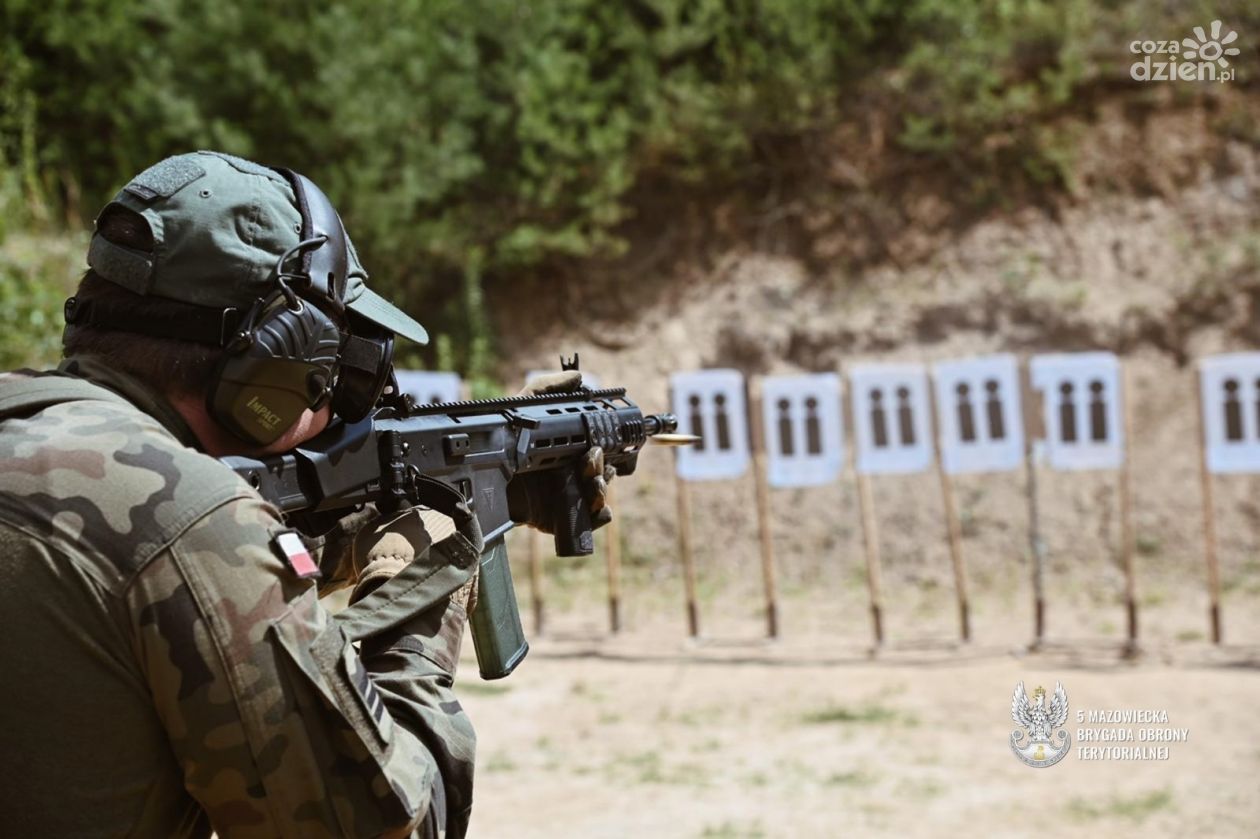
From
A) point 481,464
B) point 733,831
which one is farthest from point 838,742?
point 481,464

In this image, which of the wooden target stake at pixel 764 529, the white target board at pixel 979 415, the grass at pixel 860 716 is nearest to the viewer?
the grass at pixel 860 716

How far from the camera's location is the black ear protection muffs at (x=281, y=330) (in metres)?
1.41

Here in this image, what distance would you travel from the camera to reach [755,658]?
6.90 m

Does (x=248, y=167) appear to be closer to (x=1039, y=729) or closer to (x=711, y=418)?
(x=1039, y=729)

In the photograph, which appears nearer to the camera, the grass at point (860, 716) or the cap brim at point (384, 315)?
the cap brim at point (384, 315)

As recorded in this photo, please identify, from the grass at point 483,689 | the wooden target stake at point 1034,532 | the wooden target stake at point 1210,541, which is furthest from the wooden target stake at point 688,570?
the wooden target stake at point 1210,541

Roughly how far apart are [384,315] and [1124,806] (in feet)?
12.2

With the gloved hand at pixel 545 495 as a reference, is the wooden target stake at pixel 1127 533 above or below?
below

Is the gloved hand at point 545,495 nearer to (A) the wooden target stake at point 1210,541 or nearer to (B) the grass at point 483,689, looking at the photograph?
(B) the grass at point 483,689

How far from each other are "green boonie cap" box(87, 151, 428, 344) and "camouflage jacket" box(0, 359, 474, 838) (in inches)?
7.3

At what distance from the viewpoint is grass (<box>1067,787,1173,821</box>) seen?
166 inches

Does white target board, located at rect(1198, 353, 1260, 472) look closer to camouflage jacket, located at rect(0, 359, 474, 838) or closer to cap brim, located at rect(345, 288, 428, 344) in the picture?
cap brim, located at rect(345, 288, 428, 344)

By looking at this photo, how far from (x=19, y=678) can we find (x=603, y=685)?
534 centimetres

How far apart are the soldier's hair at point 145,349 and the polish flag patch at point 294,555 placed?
27 cm
